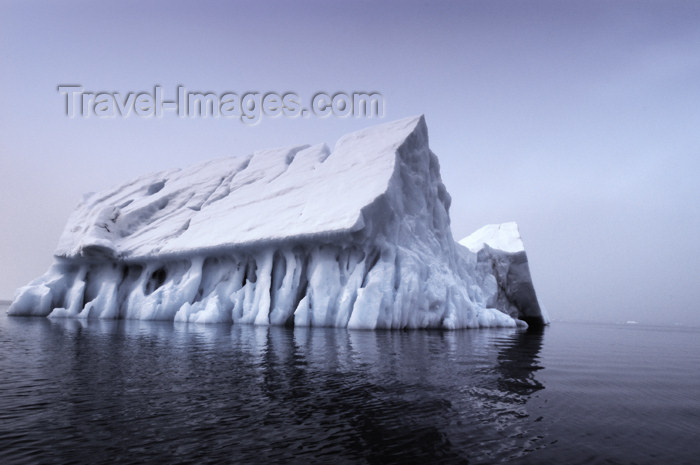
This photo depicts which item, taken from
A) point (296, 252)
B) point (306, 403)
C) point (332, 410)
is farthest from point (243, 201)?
point (332, 410)

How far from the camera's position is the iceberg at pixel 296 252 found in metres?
17.4

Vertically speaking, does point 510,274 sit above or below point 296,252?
below

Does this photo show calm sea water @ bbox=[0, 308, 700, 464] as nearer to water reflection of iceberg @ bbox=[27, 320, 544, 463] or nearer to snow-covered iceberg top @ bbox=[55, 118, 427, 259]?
water reflection of iceberg @ bbox=[27, 320, 544, 463]

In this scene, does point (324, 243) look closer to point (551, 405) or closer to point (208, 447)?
point (551, 405)

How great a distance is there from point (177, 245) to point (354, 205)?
11.2 meters

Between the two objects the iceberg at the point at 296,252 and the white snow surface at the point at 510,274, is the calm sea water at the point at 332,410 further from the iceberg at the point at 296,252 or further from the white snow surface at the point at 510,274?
the white snow surface at the point at 510,274

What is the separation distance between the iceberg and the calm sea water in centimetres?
911

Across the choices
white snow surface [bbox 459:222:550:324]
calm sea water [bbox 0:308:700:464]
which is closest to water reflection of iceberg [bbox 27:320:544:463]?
calm sea water [bbox 0:308:700:464]

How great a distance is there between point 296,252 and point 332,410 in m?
14.5

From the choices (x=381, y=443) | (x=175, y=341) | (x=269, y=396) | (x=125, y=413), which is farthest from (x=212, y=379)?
(x=175, y=341)

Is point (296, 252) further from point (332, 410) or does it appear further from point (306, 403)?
point (332, 410)

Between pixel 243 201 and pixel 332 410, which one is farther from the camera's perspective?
pixel 243 201

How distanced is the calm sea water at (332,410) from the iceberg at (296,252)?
29.9 ft

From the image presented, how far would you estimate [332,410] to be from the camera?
4516 millimetres
